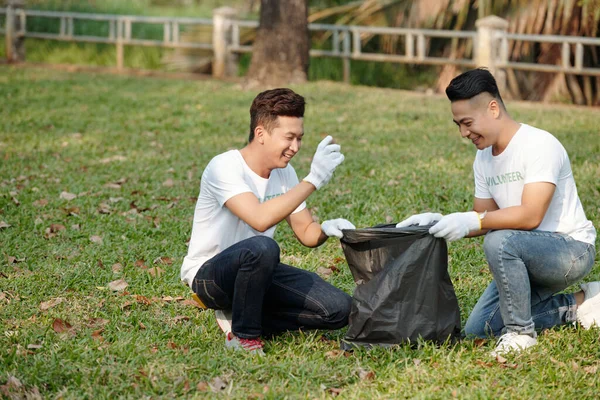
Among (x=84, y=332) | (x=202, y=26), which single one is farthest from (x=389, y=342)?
(x=202, y=26)

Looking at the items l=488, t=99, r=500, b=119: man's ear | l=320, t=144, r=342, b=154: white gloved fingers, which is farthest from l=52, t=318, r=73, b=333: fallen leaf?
l=488, t=99, r=500, b=119: man's ear

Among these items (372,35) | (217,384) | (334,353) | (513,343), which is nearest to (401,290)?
(334,353)

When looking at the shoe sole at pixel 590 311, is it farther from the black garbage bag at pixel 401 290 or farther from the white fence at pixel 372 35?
the white fence at pixel 372 35

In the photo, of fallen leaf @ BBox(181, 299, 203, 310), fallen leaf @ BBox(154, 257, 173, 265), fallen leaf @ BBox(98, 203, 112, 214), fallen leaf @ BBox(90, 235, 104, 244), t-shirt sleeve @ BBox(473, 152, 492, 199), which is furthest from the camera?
fallen leaf @ BBox(98, 203, 112, 214)

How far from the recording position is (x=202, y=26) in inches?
652

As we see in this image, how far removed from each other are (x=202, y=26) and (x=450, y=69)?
483 cm

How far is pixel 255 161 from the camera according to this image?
13.3 feet

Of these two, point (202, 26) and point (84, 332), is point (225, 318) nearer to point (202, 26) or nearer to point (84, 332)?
point (84, 332)

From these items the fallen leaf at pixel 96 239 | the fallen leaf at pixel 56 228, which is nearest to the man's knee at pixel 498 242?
the fallen leaf at pixel 96 239

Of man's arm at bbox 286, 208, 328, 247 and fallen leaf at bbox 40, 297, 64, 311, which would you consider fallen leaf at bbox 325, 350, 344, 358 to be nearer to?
man's arm at bbox 286, 208, 328, 247

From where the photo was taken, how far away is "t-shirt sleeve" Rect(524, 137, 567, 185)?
148 inches

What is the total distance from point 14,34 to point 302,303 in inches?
617

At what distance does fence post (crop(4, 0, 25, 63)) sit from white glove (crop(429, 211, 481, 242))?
16.0m

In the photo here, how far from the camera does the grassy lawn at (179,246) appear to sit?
3.55 m
